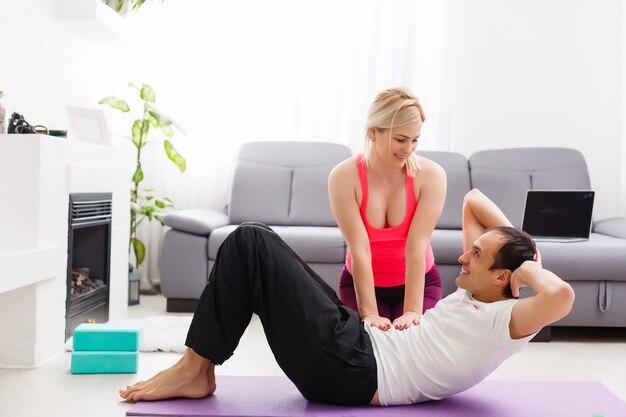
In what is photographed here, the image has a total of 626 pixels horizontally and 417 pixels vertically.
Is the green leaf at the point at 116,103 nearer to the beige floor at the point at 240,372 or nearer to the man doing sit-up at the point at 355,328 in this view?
the beige floor at the point at 240,372

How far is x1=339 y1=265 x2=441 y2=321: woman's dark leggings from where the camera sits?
228 centimetres

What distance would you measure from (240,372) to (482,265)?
1.19m

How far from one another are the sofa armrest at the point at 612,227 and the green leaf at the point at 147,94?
287 centimetres

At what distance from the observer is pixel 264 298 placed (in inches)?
73.2

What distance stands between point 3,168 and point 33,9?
1.02 meters

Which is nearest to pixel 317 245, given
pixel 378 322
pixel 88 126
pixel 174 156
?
pixel 174 156

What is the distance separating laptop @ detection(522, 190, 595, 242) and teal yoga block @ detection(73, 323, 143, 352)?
2.15 meters

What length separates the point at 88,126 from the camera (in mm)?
3619

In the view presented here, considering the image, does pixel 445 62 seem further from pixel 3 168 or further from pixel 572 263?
pixel 3 168

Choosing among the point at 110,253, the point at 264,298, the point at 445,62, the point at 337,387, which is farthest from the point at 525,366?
the point at 445,62

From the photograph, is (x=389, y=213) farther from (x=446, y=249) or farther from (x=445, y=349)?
(x=446, y=249)

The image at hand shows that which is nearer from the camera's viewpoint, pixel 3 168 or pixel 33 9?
pixel 3 168

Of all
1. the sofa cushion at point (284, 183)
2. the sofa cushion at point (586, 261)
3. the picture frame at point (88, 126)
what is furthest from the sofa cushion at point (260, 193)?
the sofa cushion at point (586, 261)

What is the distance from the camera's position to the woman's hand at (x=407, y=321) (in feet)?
6.37
